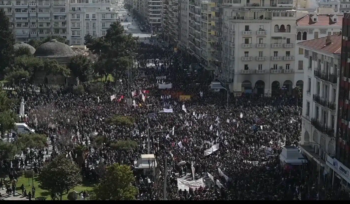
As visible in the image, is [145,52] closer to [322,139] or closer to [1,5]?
[1,5]

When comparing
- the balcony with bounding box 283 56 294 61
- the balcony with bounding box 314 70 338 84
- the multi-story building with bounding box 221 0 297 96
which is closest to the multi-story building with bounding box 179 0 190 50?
the multi-story building with bounding box 221 0 297 96

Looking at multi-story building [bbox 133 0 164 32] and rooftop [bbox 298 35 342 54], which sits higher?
rooftop [bbox 298 35 342 54]

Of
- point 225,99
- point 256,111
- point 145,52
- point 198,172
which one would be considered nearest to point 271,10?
point 225,99

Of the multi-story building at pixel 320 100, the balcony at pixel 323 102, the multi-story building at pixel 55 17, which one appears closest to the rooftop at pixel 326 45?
the multi-story building at pixel 320 100

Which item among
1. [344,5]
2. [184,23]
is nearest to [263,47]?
[184,23]

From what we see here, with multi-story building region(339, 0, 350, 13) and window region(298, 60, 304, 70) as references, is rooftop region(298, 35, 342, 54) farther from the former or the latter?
multi-story building region(339, 0, 350, 13)
